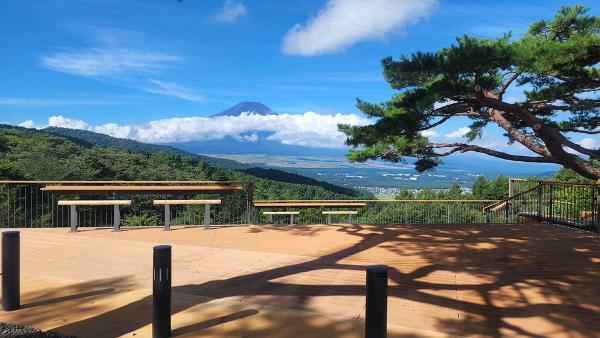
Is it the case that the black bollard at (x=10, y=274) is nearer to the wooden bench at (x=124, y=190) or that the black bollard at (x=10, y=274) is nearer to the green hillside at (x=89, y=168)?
the wooden bench at (x=124, y=190)

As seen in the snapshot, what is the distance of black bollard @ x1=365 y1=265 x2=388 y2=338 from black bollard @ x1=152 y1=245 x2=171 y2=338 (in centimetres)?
169

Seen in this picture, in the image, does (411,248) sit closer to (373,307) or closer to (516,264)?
(516,264)

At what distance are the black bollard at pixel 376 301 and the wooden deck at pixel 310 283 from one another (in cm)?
77

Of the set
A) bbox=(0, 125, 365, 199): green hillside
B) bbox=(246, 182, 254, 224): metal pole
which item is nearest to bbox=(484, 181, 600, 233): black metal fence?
bbox=(246, 182, 254, 224): metal pole

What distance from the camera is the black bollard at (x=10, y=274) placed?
4.52 m

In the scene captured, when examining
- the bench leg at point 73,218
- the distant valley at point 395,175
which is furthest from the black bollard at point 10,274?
the distant valley at point 395,175

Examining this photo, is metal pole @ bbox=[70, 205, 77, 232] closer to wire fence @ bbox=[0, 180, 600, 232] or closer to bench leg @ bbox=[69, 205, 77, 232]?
bench leg @ bbox=[69, 205, 77, 232]

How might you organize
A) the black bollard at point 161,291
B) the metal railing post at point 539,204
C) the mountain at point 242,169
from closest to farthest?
the black bollard at point 161,291
the metal railing post at point 539,204
the mountain at point 242,169

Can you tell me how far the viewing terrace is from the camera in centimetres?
426

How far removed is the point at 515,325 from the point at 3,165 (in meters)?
31.1

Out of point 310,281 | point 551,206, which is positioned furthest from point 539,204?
point 310,281

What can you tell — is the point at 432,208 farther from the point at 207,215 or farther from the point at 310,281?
the point at 310,281

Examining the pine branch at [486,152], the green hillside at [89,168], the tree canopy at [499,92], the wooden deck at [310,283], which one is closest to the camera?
the wooden deck at [310,283]

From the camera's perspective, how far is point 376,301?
323 cm
